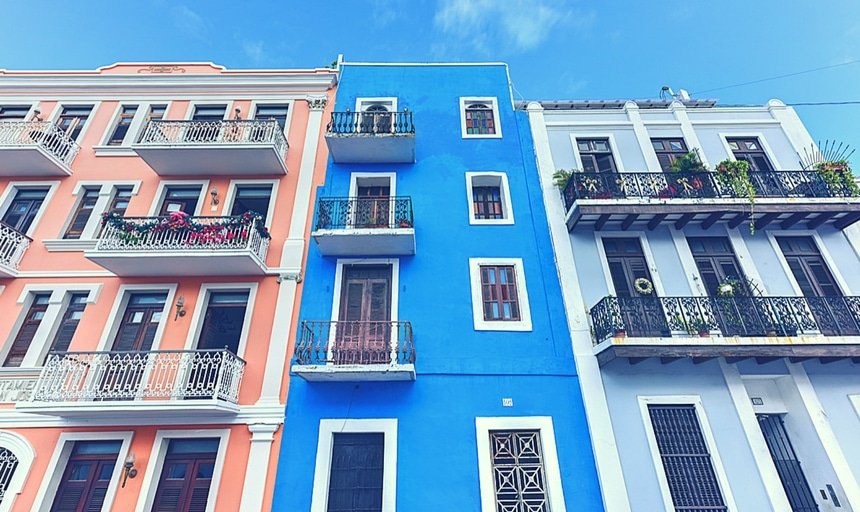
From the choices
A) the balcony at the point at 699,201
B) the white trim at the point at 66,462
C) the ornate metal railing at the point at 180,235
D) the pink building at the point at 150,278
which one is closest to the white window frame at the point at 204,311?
the pink building at the point at 150,278

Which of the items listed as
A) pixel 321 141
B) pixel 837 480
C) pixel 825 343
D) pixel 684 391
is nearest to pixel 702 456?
pixel 684 391

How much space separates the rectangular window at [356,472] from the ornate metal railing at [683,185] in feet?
27.2

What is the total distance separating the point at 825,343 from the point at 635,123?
7877 millimetres

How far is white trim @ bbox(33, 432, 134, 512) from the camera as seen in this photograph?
26.8 feet

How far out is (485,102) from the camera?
14.1m

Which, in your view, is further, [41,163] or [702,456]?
[41,163]

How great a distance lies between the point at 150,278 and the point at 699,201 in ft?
49.0

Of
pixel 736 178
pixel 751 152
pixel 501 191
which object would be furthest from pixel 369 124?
pixel 751 152

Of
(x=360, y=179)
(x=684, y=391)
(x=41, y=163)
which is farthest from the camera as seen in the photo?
(x=360, y=179)

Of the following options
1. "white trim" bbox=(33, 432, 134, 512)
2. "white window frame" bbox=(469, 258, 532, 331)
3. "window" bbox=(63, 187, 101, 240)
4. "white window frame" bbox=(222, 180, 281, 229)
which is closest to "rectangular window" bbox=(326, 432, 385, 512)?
"white window frame" bbox=(469, 258, 532, 331)

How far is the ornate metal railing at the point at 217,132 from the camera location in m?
11.6

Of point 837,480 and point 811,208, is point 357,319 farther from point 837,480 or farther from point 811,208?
point 811,208

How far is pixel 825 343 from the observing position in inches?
340

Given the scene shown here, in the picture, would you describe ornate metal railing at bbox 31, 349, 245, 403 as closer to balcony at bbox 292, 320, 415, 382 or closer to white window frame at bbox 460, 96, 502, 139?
balcony at bbox 292, 320, 415, 382
